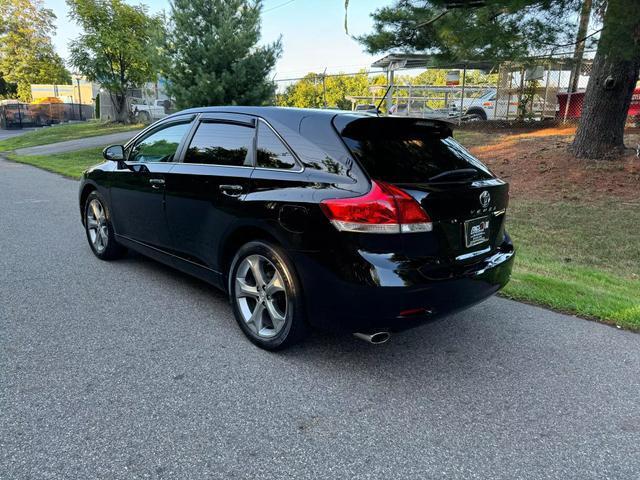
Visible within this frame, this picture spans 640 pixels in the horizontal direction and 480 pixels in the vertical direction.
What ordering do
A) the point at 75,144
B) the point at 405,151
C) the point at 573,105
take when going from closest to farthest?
1. the point at 405,151
2. the point at 573,105
3. the point at 75,144

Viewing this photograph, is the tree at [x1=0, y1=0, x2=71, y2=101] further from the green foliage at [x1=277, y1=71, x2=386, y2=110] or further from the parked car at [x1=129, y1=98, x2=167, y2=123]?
Answer: the green foliage at [x1=277, y1=71, x2=386, y2=110]

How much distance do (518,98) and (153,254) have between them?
1540 cm

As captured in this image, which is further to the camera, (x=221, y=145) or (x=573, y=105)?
(x=573, y=105)

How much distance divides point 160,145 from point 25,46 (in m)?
60.5

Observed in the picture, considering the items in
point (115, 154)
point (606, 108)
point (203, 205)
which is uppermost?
point (606, 108)

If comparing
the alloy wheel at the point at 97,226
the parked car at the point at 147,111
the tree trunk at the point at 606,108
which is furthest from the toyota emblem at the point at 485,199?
the parked car at the point at 147,111

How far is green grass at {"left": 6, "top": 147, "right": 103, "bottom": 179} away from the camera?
1380cm

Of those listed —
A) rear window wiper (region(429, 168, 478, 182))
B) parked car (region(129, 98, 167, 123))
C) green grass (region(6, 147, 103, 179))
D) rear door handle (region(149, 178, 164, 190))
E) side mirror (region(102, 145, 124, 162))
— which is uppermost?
parked car (region(129, 98, 167, 123))

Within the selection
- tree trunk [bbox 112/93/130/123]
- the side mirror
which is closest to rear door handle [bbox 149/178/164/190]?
the side mirror

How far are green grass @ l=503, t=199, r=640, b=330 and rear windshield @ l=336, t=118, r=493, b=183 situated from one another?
1.74 meters

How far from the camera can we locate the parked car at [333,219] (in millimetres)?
2889

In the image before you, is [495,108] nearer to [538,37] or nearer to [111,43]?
[538,37]

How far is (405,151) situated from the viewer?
10.7 feet

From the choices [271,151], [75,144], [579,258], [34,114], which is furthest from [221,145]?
[34,114]
